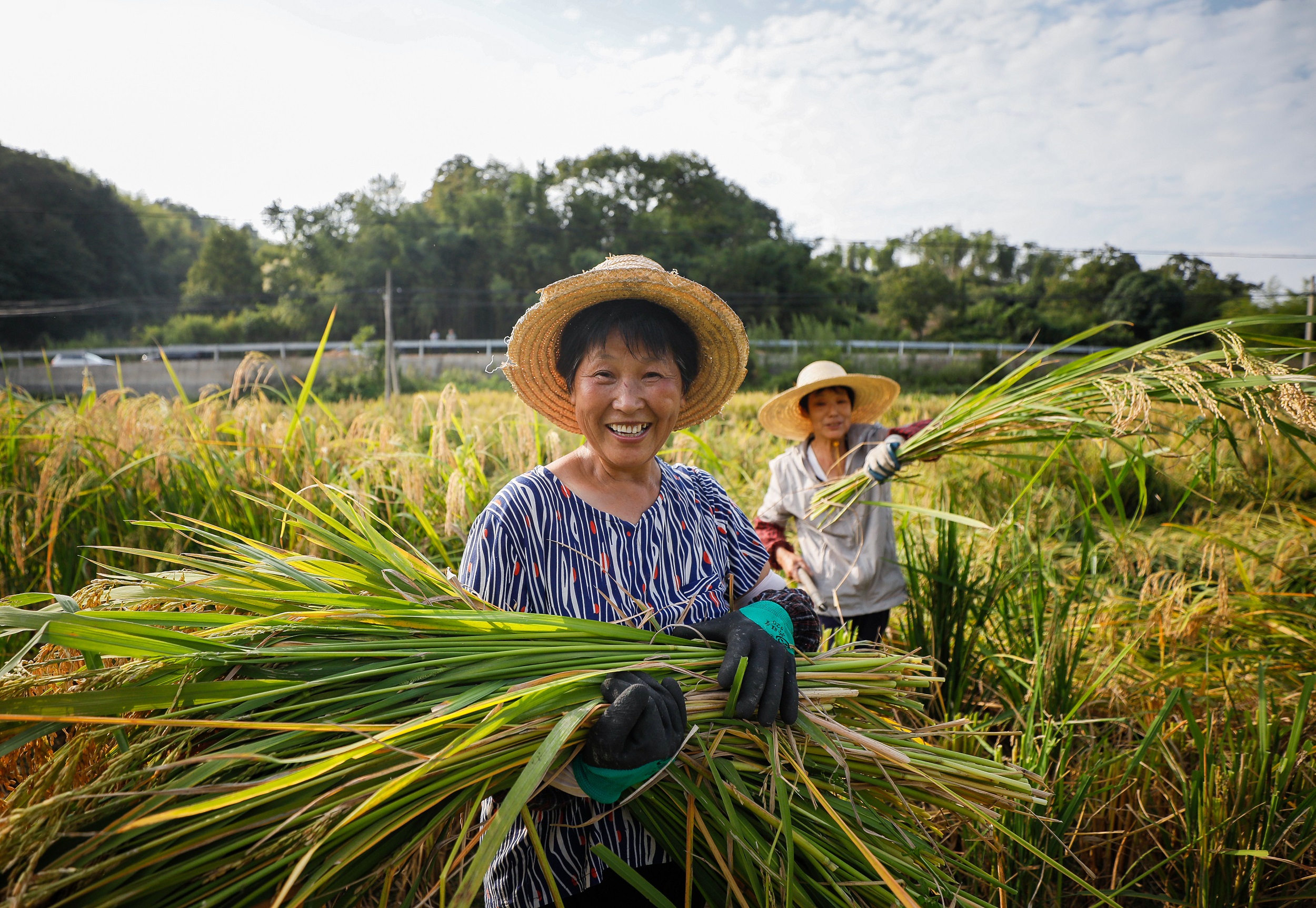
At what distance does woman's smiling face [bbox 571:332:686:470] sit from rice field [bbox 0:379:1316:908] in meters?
0.79

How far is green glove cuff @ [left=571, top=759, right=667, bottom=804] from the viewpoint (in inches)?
39.5

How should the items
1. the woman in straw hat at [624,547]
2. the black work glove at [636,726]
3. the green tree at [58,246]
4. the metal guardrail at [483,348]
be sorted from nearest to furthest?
the black work glove at [636,726]
the woman in straw hat at [624,547]
the metal guardrail at [483,348]
the green tree at [58,246]

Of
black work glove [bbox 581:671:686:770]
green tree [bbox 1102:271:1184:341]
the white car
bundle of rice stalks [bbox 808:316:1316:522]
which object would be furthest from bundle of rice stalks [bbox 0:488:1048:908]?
green tree [bbox 1102:271:1184:341]

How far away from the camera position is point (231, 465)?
2904 millimetres

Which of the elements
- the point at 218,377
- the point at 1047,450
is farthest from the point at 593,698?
the point at 218,377

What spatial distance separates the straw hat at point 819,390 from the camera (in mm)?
3260

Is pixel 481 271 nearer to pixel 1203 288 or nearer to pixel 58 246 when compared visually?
pixel 58 246

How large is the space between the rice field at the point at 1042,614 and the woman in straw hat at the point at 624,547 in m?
0.60

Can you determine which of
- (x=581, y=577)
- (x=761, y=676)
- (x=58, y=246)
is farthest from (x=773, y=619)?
(x=58, y=246)

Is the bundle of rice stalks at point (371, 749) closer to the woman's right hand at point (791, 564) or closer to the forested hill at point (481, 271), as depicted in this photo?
the woman's right hand at point (791, 564)

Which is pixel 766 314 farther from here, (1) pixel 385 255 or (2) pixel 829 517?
(2) pixel 829 517

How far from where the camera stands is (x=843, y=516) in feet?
10.1

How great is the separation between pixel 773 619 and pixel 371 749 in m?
0.83

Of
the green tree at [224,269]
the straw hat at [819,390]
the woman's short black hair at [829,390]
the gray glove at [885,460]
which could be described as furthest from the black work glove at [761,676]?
the green tree at [224,269]
